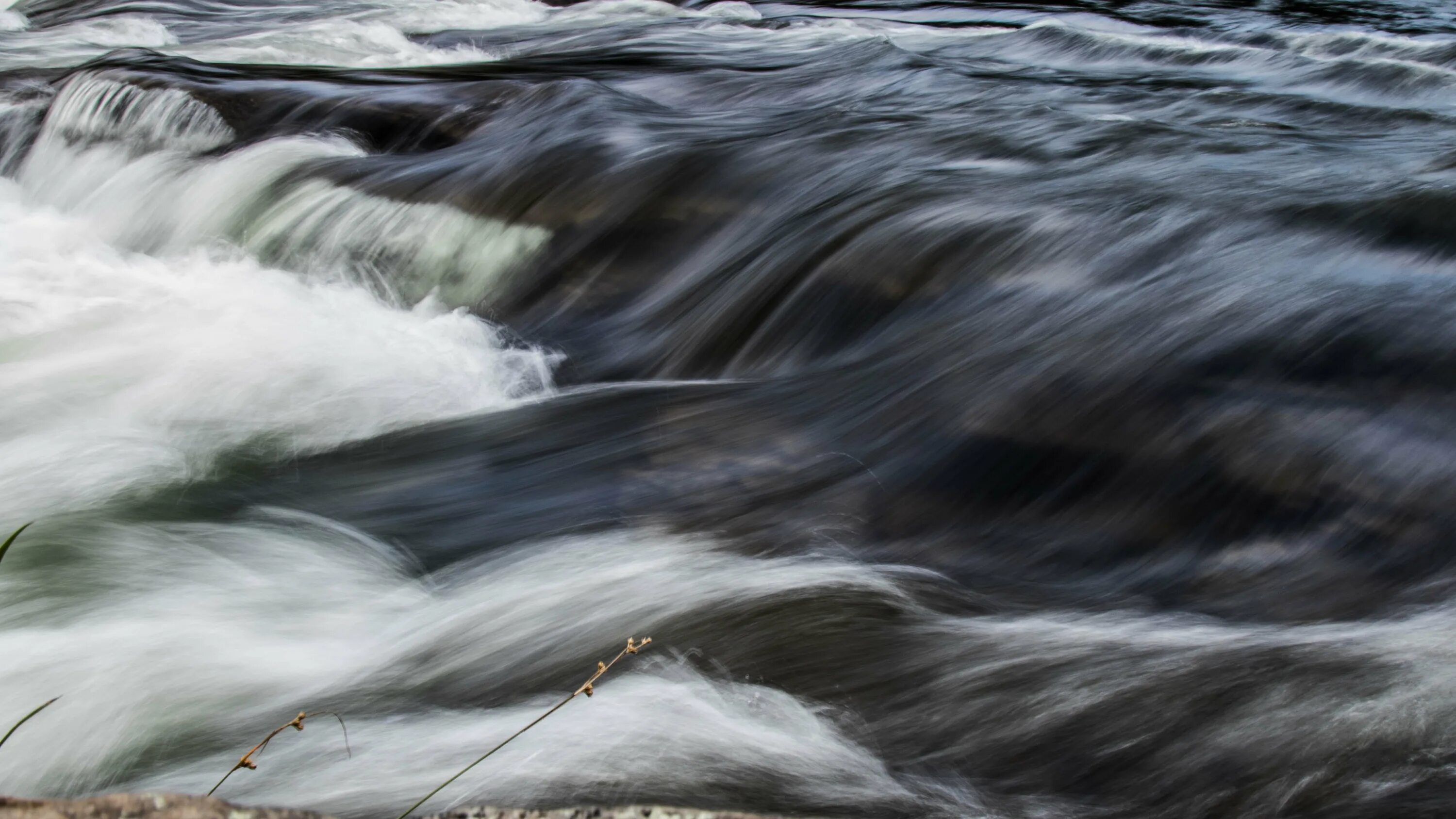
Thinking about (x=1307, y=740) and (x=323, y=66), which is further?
(x=323, y=66)

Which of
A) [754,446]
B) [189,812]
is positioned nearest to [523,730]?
[189,812]

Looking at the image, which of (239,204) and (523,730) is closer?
(523,730)

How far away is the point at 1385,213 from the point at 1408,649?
2.64m

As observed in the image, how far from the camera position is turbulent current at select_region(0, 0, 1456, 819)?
→ 2.57 meters

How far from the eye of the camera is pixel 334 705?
2887 millimetres

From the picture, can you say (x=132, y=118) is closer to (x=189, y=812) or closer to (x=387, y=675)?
(x=387, y=675)

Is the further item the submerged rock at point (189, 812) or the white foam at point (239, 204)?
the white foam at point (239, 204)

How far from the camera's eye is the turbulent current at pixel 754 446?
8.43ft

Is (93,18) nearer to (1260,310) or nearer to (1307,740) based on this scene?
(1260,310)

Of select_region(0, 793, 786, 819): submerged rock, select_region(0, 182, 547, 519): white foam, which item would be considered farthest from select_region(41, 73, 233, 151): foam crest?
select_region(0, 793, 786, 819): submerged rock

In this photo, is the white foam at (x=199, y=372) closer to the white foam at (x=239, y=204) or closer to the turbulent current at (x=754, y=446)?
the turbulent current at (x=754, y=446)

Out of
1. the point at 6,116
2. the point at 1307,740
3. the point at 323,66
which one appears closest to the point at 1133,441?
the point at 1307,740

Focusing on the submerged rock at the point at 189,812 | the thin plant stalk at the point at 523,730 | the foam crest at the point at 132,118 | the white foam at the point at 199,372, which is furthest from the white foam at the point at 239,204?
the submerged rock at the point at 189,812

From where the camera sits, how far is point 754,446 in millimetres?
3980
